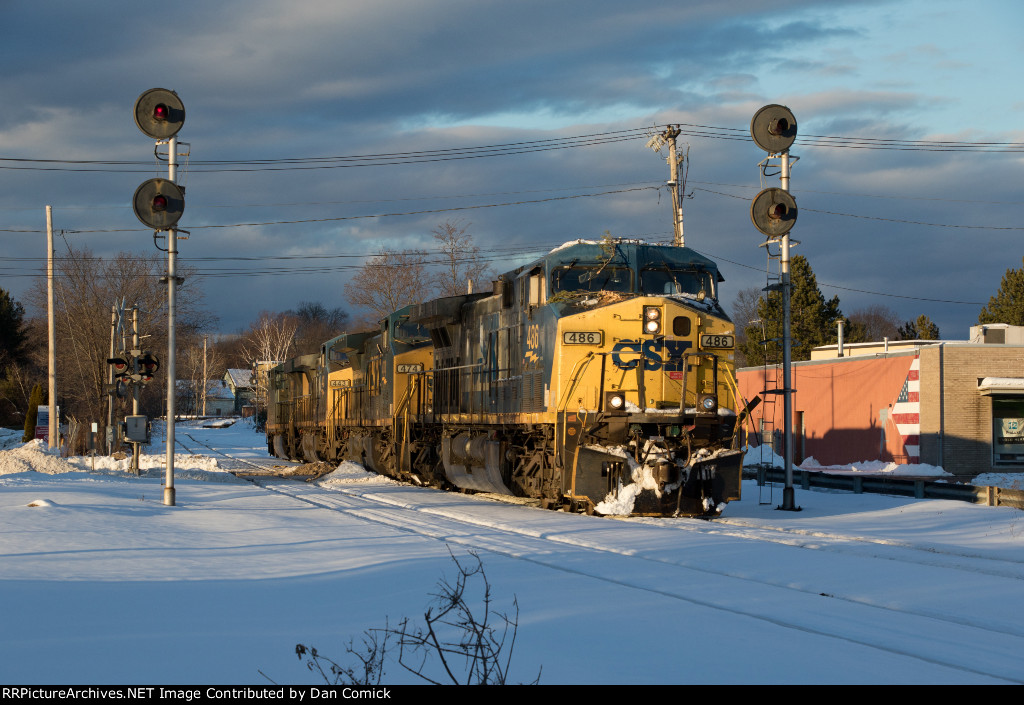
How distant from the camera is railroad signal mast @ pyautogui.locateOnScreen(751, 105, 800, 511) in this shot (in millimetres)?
17438

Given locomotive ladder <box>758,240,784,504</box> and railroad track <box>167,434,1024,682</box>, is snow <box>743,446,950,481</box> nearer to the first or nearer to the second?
locomotive ladder <box>758,240,784,504</box>

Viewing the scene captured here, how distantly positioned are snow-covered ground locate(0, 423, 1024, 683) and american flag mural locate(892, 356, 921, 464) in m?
→ 14.2

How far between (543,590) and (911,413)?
23.9m

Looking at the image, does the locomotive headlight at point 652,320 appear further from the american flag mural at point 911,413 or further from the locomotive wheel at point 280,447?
the locomotive wheel at point 280,447

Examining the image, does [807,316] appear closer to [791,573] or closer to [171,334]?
[171,334]

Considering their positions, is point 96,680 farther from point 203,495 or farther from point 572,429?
point 203,495

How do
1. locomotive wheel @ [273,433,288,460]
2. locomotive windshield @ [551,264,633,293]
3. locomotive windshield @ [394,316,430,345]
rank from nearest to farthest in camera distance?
1. locomotive windshield @ [551,264,633,293]
2. locomotive windshield @ [394,316,430,345]
3. locomotive wheel @ [273,433,288,460]

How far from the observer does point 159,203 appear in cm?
1531

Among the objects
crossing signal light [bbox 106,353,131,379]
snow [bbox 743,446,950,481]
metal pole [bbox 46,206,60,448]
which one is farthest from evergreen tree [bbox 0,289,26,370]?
snow [bbox 743,446,950,481]

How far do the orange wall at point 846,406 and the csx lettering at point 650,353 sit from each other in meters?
15.2

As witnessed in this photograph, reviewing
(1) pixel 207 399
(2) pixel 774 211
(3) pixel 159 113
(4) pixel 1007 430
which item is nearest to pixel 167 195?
(3) pixel 159 113

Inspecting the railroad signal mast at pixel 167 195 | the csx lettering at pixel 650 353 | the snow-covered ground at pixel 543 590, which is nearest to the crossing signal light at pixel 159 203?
the railroad signal mast at pixel 167 195

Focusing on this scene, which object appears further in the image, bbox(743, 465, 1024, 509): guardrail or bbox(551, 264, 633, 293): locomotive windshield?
bbox(743, 465, 1024, 509): guardrail

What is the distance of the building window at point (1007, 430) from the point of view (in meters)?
28.6
